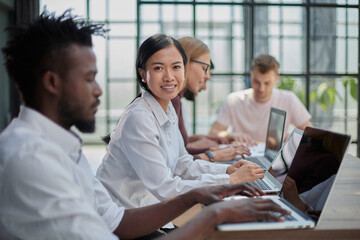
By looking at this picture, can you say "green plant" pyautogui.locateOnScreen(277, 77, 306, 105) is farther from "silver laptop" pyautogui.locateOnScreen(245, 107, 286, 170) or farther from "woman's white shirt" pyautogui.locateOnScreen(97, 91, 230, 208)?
"woman's white shirt" pyautogui.locateOnScreen(97, 91, 230, 208)

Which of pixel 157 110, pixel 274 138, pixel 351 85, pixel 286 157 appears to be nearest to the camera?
pixel 286 157

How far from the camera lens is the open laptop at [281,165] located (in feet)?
5.73

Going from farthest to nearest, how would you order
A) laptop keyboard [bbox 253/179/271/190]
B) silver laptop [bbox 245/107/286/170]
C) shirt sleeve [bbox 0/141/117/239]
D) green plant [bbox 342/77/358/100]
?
1. green plant [bbox 342/77/358/100]
2. silver laptop [bbox 245/107/286/170]
3. laptop keyboard [bbox 253/179/271/190]
4. shirt sleeve [bbox 0/141/117/239]

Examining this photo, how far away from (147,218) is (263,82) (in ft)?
7.97

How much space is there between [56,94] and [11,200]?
0.28 m

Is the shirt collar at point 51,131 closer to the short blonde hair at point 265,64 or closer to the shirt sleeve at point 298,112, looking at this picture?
the short blonde hair at point 265,64

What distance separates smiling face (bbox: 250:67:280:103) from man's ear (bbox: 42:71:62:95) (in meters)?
2.73

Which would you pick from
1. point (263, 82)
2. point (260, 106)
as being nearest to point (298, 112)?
point (260, 106)

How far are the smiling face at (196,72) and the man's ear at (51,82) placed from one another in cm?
180

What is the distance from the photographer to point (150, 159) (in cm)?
168

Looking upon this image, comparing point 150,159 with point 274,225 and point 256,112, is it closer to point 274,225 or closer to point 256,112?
point 274,225

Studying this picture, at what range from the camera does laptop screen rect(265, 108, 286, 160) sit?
2.72 m

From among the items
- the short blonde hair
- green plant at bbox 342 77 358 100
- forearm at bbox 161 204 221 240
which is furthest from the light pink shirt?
forearm at bbox 161 204 221 240

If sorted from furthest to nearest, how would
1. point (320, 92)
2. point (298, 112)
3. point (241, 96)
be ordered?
point (320, 92) < point (241, 96) < point (298, 112)
